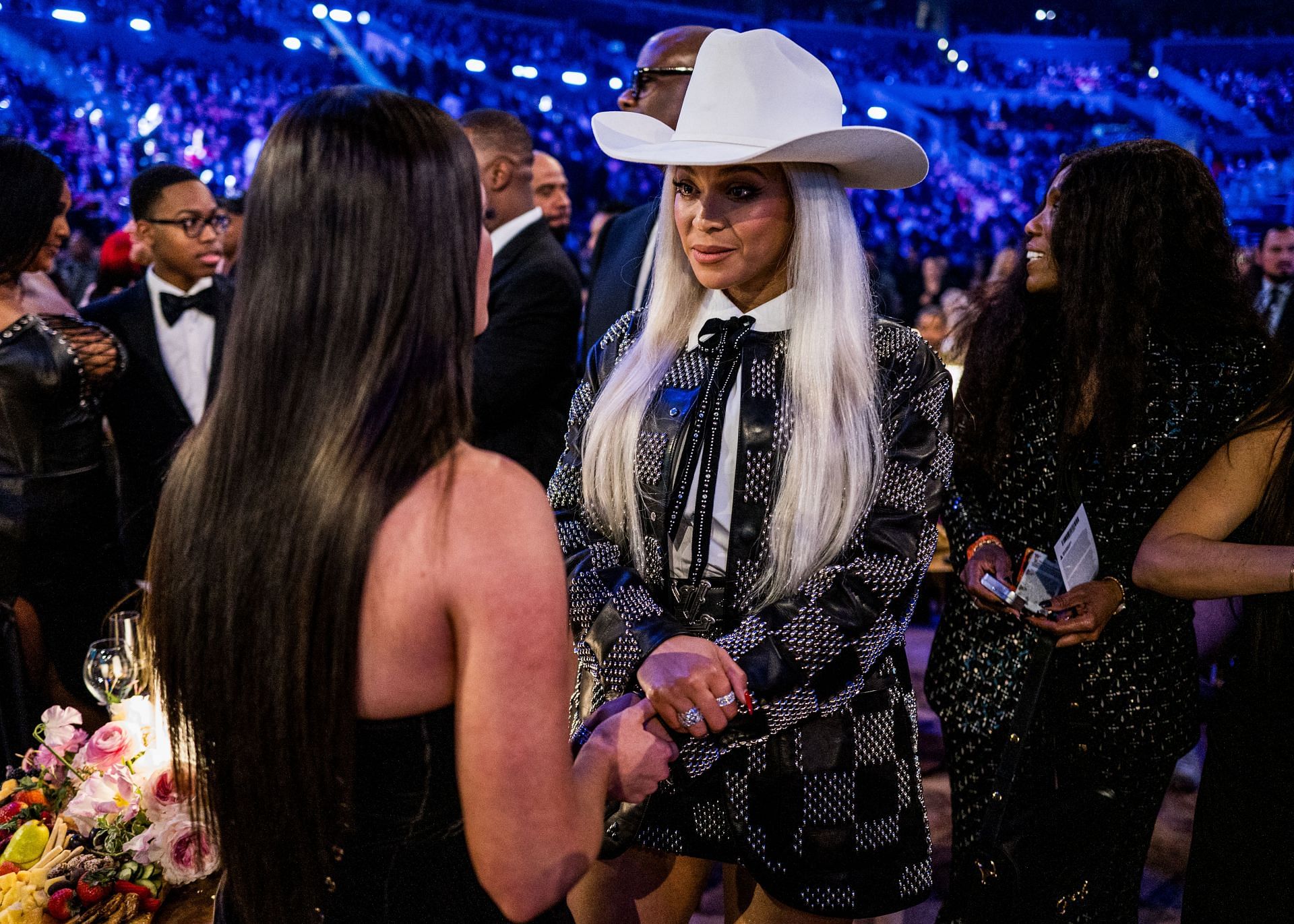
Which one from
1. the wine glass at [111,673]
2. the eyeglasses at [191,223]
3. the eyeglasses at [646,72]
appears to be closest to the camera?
the wine glass at [111,673]

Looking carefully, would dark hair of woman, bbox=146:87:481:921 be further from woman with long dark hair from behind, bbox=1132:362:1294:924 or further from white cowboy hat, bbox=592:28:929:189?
woman with long dark hair from behind, bbox=1132:362:1294:924

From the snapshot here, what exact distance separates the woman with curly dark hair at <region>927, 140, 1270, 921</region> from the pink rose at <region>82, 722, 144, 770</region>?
1422mm

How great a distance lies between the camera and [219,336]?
3400mm

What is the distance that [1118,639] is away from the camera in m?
1.93

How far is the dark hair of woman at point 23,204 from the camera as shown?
8.27ft

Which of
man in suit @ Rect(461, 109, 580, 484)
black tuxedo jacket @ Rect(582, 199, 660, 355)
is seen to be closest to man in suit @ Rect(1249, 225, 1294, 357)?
black tuxedo jacket @ Rect(582, 199, 660, 355)

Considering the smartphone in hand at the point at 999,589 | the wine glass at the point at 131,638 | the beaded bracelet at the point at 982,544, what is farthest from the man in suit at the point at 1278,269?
the wine glass at the point at 131,638

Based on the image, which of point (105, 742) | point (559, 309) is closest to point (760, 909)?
point (105, 742)

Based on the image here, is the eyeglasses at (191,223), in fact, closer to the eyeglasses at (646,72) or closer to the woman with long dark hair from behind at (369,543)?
the eyeglasses at (646,72)

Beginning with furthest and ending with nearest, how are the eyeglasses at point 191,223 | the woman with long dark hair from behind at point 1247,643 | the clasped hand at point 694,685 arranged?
the eyeglasses at point 191,223
the woman with long dark hair from behind at point 1247,643
the clasped hand at point 694,685

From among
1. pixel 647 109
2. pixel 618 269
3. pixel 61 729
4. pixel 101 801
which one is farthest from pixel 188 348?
pixel 101 801

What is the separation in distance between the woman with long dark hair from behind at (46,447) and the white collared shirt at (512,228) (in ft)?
3.78

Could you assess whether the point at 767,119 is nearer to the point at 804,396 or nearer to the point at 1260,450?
the point at 804,396

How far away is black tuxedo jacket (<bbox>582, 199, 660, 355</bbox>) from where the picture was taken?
2.91 metres
